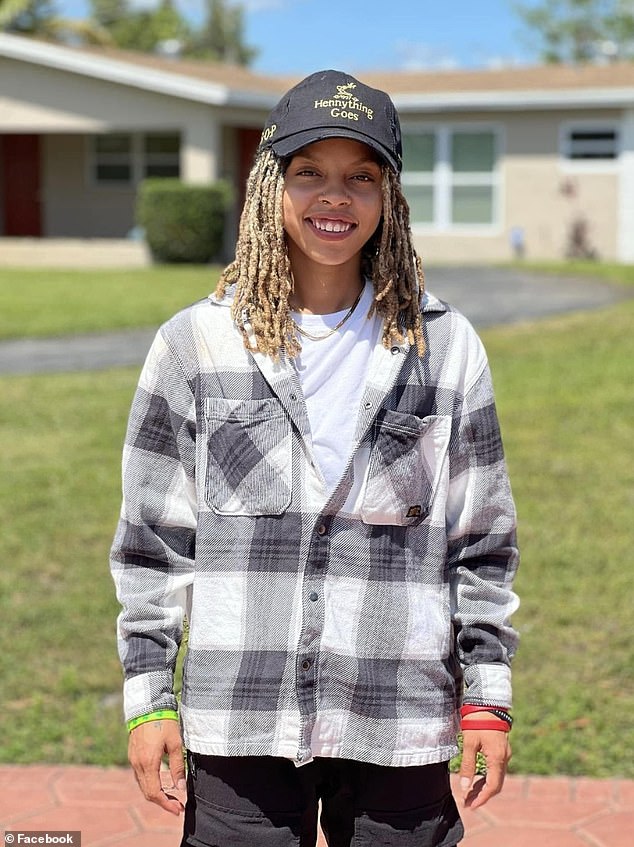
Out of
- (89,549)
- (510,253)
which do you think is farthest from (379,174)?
(510,253)

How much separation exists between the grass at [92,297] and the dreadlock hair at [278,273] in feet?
32.0

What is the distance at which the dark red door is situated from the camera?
25.3m

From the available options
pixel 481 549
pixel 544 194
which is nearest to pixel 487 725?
pixel 481 549

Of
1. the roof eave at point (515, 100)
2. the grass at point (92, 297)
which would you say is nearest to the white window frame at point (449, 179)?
the roof eave at point (515, 100)

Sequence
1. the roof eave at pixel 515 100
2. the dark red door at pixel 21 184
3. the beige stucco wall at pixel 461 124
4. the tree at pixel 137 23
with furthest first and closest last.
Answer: the tree at pixel 137 23
the dark red door at pixel 21 184
the beige stucco wall at pixel 461 124
the roof eave at pixel 515 100

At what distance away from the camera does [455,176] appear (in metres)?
22.6

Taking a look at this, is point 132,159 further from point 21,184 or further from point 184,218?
point 184,218

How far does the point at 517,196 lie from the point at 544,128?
1373mm

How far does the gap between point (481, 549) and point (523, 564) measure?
330 cm

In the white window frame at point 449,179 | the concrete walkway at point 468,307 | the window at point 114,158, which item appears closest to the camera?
the concrete walkway at point 468,307

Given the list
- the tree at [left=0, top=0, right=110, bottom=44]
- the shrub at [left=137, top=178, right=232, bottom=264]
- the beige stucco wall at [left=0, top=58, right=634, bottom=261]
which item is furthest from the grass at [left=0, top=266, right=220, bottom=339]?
the tree at [left=0, top=0, right=110, bottom=44]

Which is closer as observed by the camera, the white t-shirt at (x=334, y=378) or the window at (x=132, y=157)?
the white t-shirt at (x=334, y=378)

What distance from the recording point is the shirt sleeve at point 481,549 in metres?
2.07

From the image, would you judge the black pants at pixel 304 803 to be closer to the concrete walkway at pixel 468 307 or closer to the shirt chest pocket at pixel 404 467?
the shirt chest pocket at pixel 404 467
